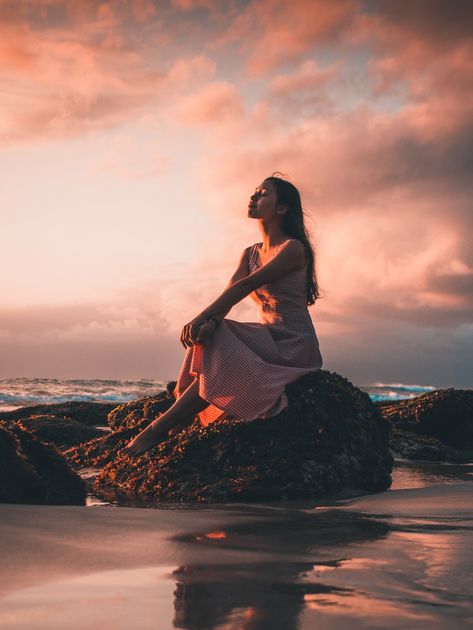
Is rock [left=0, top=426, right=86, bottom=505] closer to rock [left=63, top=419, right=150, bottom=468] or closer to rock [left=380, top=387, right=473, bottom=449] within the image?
rock [left=63, top=419, right=150, bottom=468]

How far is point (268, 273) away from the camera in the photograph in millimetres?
5457

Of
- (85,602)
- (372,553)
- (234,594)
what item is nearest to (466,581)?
(372,553)

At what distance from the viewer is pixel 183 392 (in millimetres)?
5543

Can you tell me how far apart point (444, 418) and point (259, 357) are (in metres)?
5.56

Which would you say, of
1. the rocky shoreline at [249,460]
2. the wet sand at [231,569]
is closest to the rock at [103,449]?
the rocky shoreline at [249,460]

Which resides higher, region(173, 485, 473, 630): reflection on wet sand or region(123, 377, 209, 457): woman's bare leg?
region(123, 377, 209, 457): woman's bare leg

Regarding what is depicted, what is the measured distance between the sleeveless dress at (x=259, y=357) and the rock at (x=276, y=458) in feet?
0.37

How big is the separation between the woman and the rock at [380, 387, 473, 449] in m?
4.71

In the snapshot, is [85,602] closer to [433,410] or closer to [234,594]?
[234,594]

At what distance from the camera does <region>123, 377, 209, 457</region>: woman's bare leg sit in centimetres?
539

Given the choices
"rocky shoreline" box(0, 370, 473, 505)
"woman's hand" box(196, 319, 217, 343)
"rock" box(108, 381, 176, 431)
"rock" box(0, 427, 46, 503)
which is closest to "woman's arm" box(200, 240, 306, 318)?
"woman's hand" box(196, 319, 217, 343)

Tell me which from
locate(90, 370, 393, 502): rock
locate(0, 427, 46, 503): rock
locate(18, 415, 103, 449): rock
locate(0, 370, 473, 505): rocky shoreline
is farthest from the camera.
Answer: locate(18, 415, 103, 449): rock

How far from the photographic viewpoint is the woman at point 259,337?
5145mm

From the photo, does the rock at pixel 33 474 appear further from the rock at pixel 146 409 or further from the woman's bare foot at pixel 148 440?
the rock at pixel 146 409
